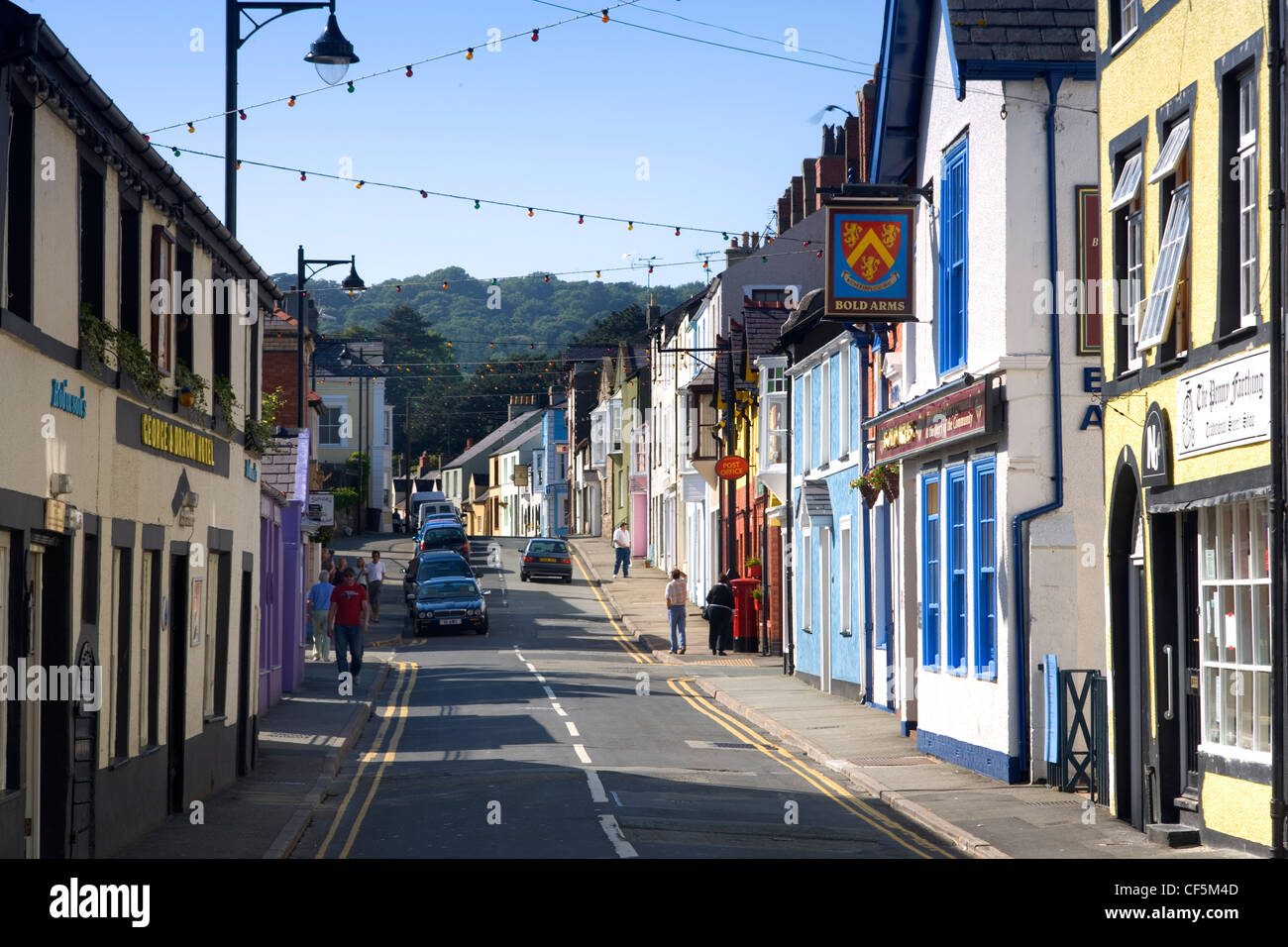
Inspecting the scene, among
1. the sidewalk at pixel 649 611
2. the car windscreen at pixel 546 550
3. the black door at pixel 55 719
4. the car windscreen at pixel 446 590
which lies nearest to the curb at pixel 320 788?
the black door at pixel 55 719

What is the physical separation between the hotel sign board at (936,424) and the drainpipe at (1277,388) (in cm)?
677

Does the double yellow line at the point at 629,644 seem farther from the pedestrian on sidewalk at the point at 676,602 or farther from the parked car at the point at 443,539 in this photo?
the parked car at the point at 443,539

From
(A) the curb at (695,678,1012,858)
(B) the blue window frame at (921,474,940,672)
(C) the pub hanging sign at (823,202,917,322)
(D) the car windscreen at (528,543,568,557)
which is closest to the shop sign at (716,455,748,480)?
(A) the curb at (695,678,1012,858)

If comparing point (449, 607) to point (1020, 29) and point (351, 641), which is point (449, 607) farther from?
point (1020, 29)

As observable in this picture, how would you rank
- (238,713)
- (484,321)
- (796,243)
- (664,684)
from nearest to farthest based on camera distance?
1. (238,713)
2. (664,684)
3. (796,243)
4. (484,321)

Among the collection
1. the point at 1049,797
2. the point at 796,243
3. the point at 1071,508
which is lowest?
the point at 1049,797

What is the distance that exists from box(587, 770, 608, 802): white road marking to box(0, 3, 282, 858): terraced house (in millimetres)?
4097

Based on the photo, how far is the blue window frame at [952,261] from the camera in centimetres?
2072

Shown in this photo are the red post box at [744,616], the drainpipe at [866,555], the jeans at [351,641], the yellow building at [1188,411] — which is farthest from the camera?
the red post box at [744,616]
